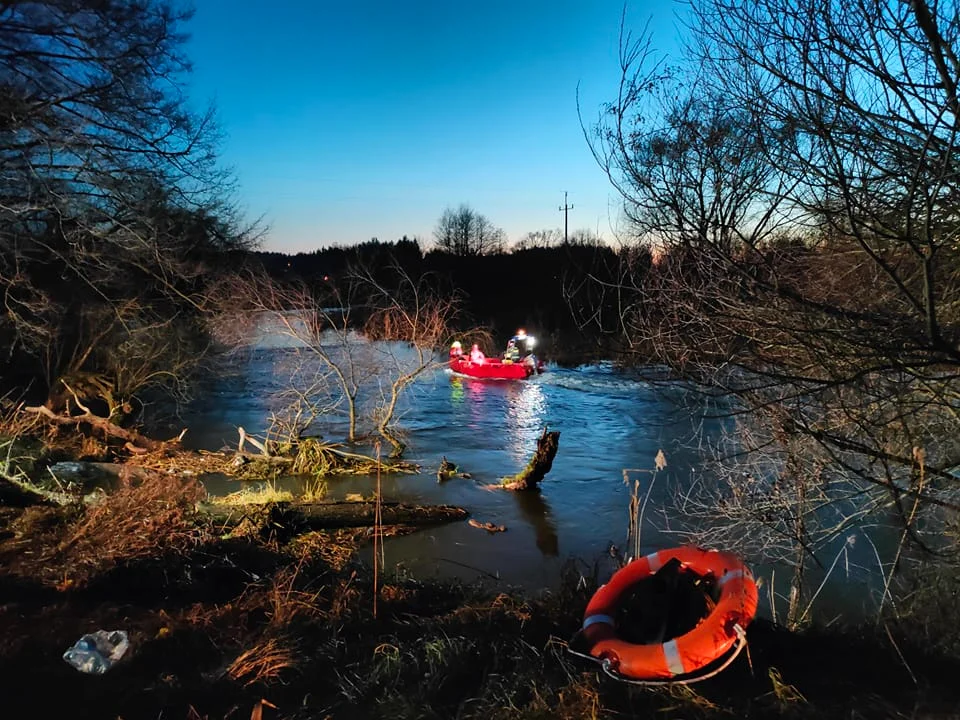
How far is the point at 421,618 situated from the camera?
17.4 ft

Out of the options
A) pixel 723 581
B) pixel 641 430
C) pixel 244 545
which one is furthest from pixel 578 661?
pixel 641 430

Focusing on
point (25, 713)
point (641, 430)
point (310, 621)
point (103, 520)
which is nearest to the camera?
point (25, 713)

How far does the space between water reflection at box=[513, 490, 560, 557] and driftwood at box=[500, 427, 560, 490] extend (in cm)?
19

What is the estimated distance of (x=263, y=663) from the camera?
427 centimetres

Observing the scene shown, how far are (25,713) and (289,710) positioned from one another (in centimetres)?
154

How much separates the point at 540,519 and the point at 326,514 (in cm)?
375

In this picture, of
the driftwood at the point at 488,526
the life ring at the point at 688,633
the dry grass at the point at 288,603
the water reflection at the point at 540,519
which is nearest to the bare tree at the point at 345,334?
the water reflection at the point at 540,519

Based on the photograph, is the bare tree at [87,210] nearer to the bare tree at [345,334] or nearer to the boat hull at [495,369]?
the bare tree at [345,334]

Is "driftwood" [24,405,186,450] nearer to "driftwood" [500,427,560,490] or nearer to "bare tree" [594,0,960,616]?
"driftwood" [500,427,560,490]

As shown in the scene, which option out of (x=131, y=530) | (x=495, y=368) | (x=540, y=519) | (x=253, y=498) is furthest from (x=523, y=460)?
(x=495, y=368)

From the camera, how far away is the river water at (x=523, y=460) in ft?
28.9

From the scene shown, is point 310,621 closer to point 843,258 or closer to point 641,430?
point 843,258

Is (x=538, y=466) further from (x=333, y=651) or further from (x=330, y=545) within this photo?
(x=333, y=651)

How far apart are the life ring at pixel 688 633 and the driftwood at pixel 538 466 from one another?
6.41 metres
